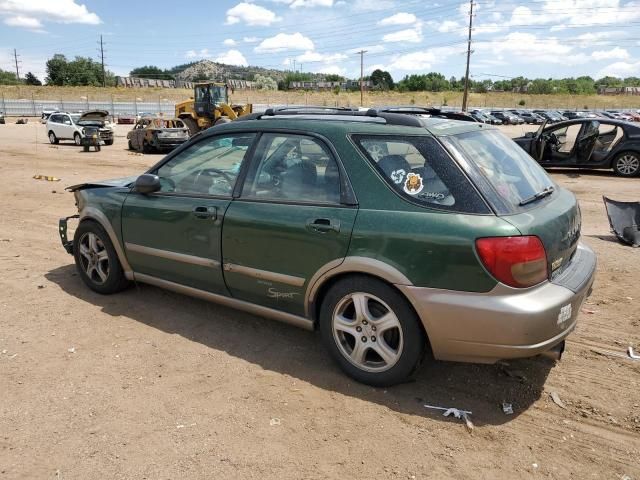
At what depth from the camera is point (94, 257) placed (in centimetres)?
493

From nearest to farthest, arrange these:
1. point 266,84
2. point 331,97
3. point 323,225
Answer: point 323,225 → point 331,97 → point 266,84

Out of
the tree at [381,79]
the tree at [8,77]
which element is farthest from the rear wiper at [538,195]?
the tree at [8,77]

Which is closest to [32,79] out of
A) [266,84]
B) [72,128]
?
[266,84]

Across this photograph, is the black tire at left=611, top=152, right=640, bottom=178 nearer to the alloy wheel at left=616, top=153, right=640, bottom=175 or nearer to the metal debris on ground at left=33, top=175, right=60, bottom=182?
the alloy wheel at left=616, top=153, right=640, bottom=175

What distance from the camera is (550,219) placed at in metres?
3.12

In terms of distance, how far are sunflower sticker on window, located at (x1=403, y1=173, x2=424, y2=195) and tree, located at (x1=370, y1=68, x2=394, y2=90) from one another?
385ft

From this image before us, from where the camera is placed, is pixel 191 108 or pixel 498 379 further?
pixel 191 108

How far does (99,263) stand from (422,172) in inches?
127

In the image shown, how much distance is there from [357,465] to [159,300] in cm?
280

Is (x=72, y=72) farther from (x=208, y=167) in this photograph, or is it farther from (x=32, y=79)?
(x=208, y=167)

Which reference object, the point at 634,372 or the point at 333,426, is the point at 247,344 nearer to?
the point at 333,426

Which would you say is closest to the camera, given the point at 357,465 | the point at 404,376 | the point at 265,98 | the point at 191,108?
the point at 357,465

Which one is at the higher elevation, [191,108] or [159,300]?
[191,108]

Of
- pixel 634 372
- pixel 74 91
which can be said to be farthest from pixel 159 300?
pixel 74 91
